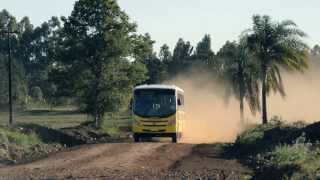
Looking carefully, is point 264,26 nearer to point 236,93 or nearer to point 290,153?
point 236,93

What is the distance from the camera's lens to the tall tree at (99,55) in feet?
216

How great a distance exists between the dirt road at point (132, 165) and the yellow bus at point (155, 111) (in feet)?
19.2

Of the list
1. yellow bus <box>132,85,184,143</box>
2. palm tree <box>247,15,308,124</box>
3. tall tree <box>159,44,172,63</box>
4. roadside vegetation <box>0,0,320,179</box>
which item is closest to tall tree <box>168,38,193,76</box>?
tall tree <box>159,44,172,63</box>

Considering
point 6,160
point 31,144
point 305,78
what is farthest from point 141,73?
point 305,78

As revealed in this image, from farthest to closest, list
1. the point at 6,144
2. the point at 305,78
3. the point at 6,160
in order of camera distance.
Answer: the point at 305,78
the point at 6,144
the point at 6,160

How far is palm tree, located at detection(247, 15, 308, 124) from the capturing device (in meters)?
56.2

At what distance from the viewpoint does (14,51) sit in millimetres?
173375

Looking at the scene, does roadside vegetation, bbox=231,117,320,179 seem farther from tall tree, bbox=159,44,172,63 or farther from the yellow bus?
tall tree, bbox=159,44,172,63

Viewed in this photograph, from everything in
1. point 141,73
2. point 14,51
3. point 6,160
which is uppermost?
point 14,51

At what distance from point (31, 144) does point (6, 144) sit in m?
4.97

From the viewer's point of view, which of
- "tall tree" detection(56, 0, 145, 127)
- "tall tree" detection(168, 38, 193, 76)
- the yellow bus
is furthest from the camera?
"tall tree" detection(168, 38, 193, 76)

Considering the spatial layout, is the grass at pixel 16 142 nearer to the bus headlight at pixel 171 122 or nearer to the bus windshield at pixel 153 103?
the bus windshield at pixel 153 103

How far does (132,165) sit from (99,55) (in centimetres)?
3973

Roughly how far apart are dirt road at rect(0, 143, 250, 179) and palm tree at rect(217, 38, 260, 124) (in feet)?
93.3
